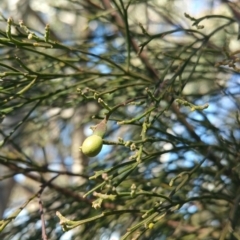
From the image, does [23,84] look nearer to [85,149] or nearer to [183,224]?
[85,149]

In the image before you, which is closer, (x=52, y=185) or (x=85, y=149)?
(x=85, y=149)

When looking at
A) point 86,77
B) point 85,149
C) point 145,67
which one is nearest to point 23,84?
point 86,77

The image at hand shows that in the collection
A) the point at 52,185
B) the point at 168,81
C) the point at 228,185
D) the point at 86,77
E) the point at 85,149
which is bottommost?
the point at 85,149

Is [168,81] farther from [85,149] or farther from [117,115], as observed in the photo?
[117,115]

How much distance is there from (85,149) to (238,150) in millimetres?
793

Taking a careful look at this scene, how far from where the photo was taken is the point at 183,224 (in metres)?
1.87

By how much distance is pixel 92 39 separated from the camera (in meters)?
2.16

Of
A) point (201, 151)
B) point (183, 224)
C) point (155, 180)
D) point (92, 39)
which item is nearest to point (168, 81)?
point (201, 151)

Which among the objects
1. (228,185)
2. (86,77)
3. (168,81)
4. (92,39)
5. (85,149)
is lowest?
(85,149)

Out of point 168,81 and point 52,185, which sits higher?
point 52,185

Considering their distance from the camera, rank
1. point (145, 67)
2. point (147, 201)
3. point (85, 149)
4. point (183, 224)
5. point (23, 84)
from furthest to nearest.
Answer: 1. point (145, 67)
2. point (183, 224)
3. point (147, 201)
4. point (23, 84)
5. point (85, 149)

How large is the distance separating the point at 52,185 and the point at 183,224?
440 millimetres

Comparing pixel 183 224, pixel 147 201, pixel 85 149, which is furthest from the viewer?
pixel 183 224

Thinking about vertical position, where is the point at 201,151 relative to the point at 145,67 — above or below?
below
